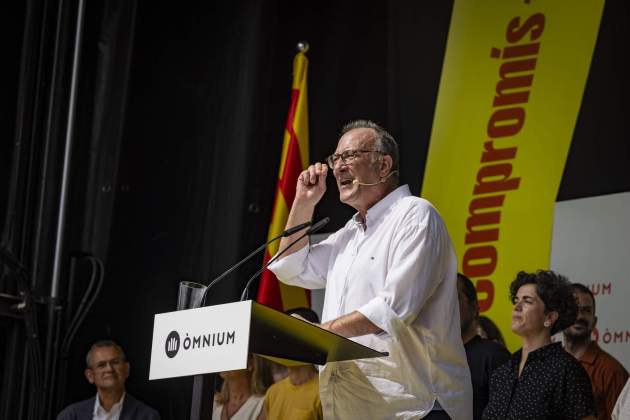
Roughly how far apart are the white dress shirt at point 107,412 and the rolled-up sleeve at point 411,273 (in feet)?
8.70

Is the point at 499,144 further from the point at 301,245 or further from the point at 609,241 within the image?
the point at 301,245

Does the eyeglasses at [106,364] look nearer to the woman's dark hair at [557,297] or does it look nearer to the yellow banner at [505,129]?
the yellow banner at [505,129]

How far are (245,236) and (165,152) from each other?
644 millimetres

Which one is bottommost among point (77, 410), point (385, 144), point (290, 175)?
point (77, 410)

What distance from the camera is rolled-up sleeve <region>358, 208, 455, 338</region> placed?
2.87m

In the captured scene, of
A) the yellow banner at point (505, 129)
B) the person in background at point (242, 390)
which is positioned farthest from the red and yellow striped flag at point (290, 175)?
the yellow banner at point (505, 129)

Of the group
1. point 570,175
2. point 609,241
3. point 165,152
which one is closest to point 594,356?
point 609,241

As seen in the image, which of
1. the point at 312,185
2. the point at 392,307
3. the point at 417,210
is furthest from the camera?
the point at 312,185

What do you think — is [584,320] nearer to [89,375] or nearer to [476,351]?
[476,351]

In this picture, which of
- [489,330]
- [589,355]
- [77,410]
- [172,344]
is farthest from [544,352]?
[77,410]

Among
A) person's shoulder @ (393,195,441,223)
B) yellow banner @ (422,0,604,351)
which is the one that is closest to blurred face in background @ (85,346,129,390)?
yellow banner @ (422,0,604,351)

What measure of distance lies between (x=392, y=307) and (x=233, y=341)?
23.2 inches

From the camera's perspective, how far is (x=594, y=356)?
449 centimetres

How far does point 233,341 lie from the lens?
8.01 ft
